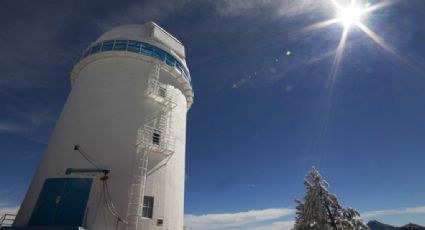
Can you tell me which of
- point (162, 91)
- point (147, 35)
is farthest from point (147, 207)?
point (147, 35)

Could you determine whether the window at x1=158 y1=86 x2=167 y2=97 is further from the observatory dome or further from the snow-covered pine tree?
the snow-covered pine tree

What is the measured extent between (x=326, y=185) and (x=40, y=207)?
22.8 meters

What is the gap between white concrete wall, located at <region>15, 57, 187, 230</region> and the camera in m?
12.7

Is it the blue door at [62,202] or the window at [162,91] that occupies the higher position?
the window at [162,91]

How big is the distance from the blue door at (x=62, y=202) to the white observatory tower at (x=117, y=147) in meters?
0.05

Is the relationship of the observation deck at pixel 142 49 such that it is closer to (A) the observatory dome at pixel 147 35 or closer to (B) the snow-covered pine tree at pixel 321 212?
(A) the observatory dome at pixel 147 35

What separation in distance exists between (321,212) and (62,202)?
66.5 ft

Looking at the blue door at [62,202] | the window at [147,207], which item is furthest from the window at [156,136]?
the blue door at [62,202]

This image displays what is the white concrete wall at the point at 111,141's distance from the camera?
12.7 meters

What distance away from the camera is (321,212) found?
21.2 metres

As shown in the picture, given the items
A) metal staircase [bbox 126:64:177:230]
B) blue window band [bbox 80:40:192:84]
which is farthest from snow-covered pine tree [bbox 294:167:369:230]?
blue window band [bbox 80:40:192:84]

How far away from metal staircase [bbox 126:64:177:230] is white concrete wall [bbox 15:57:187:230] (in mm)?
352

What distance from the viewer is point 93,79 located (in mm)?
16875

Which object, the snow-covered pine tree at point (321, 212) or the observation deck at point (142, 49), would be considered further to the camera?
the snow-covered pine tree at point (321, 212)
